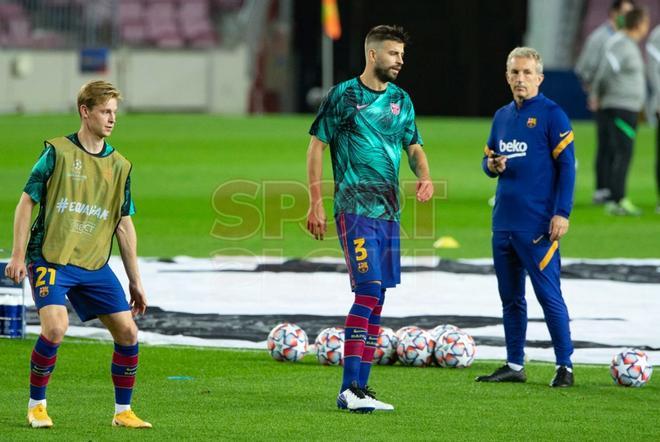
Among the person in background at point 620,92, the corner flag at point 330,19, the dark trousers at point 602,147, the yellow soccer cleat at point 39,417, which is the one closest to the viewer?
the yellow soccer cleat at point 39,417

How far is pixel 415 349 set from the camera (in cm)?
945

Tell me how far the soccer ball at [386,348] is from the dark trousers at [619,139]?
9879 millimetres

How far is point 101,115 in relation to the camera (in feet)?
23.9

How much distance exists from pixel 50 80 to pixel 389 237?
36.1 meters

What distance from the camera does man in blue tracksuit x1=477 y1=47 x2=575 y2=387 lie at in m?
8.92

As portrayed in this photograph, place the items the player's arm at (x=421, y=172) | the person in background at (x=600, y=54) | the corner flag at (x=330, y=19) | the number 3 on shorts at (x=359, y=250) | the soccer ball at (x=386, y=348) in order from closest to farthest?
1. the number 3 on shorts at (x=359, y=250)
2. the player's arm at (x=421, y=172)
3. the soccer ball at (x=386, y=348)
4. the person in background at (x=600, y=54)
5. the corner flag at (x=330, y=19)

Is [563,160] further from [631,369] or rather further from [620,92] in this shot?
[620,92]

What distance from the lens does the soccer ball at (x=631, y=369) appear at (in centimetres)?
876

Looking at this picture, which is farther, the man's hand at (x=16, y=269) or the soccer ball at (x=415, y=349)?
the soccer ball at (x=415, y=349)

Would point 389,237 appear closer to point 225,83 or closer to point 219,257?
point 219,257

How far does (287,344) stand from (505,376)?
1.50 metres

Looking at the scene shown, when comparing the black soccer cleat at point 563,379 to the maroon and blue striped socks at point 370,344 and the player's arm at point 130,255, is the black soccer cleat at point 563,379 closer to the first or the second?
the maroon and blue striped socks at point 370,344

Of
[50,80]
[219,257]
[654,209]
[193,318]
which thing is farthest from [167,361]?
[50,80]

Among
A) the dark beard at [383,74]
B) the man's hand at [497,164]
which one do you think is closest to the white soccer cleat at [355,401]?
the dark beard at [383,74]
